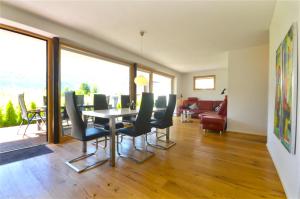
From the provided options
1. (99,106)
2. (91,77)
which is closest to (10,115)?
(91,77)

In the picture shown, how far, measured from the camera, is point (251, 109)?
4129mm

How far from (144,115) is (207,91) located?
621 centimetres

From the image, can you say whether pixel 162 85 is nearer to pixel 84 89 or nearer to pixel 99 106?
pixel 84 89

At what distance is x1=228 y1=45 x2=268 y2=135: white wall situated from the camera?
3.99 m

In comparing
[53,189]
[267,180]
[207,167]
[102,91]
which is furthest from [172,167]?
[102,91]

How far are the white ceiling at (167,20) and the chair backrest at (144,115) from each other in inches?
56.9

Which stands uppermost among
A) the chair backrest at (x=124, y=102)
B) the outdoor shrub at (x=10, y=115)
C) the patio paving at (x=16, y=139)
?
the chair backrest at (x=124, y=102)

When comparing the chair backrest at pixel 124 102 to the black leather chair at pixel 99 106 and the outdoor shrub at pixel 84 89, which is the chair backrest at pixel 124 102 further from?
the outdoor shrub at pixel 84 89

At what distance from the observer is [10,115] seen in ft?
13.5

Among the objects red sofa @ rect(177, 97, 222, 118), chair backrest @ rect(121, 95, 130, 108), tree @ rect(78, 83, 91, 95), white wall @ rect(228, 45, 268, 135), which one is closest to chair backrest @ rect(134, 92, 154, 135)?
chair backrest @ rect(121, 95, 130, 108)

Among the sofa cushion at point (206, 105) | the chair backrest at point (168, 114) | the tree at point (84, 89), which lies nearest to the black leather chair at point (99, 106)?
the tree at point (84, 89)

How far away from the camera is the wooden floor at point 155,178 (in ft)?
5.06

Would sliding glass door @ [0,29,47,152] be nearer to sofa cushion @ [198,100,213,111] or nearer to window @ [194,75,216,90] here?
sofa cushion @ [198,100,213,111]

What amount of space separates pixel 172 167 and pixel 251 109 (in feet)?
10.9
